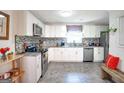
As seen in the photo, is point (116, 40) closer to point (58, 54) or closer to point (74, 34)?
point (58, 54)

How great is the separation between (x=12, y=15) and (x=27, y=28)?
0.61m

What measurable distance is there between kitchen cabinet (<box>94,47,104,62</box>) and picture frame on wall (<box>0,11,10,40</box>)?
5.67 m

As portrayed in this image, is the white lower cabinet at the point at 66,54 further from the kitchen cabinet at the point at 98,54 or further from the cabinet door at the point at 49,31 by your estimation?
the cabinet door at the point at 49,31

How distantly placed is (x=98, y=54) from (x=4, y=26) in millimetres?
5940

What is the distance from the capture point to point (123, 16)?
12.0 feet

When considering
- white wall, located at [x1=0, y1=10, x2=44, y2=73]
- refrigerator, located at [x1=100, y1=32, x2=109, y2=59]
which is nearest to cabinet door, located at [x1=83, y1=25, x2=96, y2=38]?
refrigerator, located at [x1=100, y1=32, x2=109, y2=59]

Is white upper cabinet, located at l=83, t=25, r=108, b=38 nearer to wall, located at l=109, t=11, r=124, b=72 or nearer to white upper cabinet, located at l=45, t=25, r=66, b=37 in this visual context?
white upper cabinet, located at l=45, t=25, r=66, b=37

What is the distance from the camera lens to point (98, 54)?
8.17 m

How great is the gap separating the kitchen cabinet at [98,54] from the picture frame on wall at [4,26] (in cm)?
567

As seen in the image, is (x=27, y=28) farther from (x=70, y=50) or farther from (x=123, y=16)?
(x=70, y=50)

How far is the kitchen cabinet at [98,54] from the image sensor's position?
814 centimetres

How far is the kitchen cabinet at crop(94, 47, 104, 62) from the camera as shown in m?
8.14
